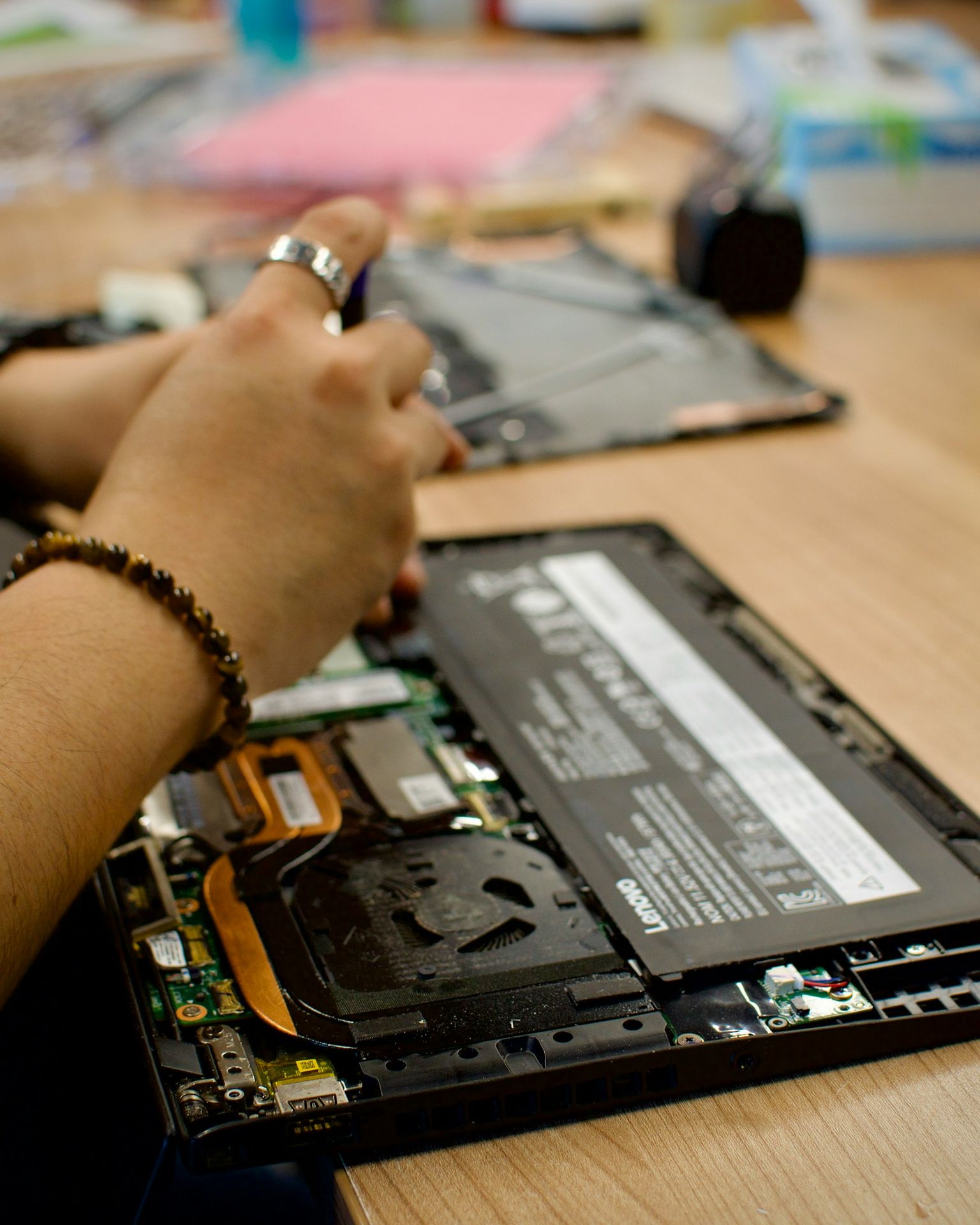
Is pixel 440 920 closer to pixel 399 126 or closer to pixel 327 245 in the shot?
pixel 327 245

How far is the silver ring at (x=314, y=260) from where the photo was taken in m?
0.66

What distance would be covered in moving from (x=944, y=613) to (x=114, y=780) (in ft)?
1.57

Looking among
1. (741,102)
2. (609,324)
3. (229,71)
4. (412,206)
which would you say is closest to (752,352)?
(609,324)

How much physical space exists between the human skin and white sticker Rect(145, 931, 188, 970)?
37mm

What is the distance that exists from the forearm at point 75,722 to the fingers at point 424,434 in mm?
187

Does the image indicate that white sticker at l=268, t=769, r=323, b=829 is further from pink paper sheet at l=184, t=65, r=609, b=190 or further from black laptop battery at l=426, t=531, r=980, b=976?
pink paper sheet at l=184, t=65, r=609, b=190

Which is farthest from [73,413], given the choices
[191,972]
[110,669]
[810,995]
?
[810,995]

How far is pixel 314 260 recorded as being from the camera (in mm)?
666

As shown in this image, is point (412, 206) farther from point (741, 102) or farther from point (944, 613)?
point (944, 613)

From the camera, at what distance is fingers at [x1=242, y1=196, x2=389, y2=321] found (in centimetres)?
66

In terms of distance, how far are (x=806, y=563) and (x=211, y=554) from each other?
386 mm

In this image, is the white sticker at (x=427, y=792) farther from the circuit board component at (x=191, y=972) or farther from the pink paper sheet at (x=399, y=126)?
the pink paper sheet at (x=399, y=126)

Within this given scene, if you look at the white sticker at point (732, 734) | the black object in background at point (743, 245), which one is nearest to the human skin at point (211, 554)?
the white sticker at point (732, 734)

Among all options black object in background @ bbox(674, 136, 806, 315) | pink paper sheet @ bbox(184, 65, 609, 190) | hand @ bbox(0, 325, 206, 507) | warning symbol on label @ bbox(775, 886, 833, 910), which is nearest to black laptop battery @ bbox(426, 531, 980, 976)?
warning symbol on label @ bbox(775, 886, 833, 910)
